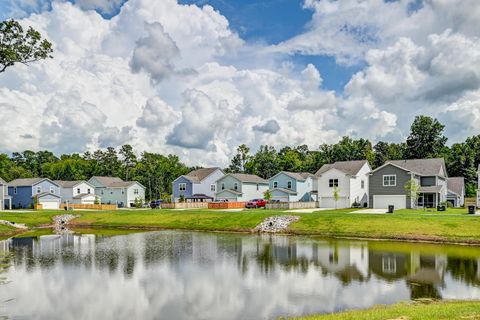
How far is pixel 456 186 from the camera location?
74250 mm

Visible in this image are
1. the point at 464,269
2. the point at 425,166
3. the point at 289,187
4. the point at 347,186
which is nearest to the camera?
the point at 464,269

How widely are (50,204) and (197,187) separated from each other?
99.7 ft

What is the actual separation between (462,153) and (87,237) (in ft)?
255

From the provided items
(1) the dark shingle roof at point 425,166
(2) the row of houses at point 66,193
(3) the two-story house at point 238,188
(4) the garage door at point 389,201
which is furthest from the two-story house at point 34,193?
(1) the dark shingle roof at point 425,166

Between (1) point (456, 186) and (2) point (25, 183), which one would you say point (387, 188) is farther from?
(2) point (25, 183)

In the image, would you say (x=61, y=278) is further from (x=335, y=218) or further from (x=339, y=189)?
(x=339, y=189)

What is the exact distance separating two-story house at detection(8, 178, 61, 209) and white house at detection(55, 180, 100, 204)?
142cm

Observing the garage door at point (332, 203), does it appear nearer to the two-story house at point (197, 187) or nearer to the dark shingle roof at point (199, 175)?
the two-story house at point (197, 187)

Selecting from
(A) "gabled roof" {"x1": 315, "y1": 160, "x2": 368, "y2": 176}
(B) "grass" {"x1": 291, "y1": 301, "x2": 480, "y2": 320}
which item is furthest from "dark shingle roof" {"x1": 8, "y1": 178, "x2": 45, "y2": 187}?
(B) "grass" {"x1": 291, "y1": 301, "x2": 480, "y2": 320}

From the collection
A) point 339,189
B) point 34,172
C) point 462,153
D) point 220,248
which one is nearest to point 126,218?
point 220,248

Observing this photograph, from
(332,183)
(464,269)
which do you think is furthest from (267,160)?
(464,269)

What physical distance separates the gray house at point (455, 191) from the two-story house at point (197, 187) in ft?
145

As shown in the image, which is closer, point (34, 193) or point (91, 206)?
point (91, 206)

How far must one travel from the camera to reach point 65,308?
61.3 feet
